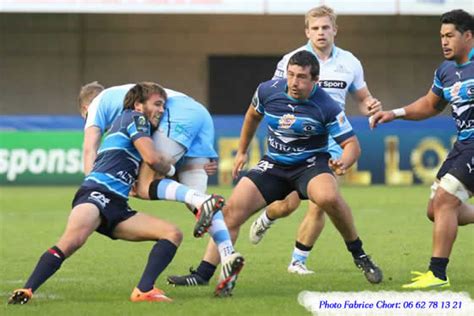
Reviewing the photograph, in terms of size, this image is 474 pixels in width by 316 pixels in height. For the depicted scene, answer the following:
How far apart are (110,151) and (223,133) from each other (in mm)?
15371

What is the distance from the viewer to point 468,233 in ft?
48.1

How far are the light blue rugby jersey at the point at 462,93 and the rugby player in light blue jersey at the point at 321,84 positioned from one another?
3.89 ft

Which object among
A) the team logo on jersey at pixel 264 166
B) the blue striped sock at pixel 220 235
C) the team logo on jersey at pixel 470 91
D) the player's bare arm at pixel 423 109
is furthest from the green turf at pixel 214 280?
the team logo on jersey at pixel 470 91

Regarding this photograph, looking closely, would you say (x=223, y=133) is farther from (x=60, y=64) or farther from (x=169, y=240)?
(x=169, y=240)

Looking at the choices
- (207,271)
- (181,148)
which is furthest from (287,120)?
(207,271)

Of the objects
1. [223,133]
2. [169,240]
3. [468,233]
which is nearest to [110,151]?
[169,240]

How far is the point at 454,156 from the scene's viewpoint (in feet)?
32.1

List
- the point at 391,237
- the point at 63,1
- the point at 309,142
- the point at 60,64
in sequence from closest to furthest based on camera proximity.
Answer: the point at 309,142 < the point at 391,237 < the point at 63,1 < the point at 60,64

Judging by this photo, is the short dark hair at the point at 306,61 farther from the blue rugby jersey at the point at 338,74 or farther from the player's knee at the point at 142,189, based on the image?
the blue rugby jersey at the point at 338,74

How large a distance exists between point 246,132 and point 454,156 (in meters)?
1.67

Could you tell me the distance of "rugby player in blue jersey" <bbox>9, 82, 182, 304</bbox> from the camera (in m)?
8.69

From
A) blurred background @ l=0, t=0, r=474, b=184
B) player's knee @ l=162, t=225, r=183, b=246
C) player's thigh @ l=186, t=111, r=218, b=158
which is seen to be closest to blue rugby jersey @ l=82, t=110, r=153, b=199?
player's knee @ l=162, t=225, r=183, b=246

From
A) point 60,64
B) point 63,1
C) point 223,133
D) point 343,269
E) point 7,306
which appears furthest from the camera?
point 60,64

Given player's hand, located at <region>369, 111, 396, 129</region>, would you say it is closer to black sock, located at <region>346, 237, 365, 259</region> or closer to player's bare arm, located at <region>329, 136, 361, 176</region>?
player's bare arm, located at <region>329, 136, 361, 176</region>
